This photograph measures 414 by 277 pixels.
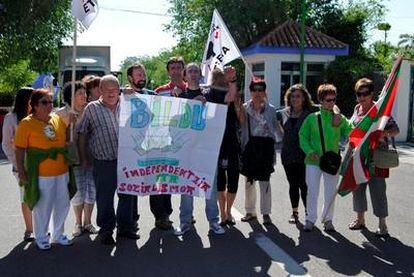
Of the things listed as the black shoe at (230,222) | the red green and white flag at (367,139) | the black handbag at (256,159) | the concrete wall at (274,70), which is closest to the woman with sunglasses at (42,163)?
the black shoe at (230,222)

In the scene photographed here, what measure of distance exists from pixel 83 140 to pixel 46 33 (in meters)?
18.6

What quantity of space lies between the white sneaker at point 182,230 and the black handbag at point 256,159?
1.06 meters

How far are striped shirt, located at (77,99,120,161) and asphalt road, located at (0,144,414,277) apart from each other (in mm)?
1005

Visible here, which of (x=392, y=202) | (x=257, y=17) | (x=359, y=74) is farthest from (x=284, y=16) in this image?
(x=392, y=202)

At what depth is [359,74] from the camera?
82.0 feet

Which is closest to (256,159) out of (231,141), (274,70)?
(231,141)

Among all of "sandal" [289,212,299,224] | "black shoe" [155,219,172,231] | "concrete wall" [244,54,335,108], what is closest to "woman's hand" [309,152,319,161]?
"sandal" [289,212,299,224]

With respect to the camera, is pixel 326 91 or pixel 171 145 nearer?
pixel 171 145

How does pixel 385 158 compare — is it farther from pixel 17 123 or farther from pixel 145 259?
pixel 17 123

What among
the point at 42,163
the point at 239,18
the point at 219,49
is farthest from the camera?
the point at 239,18

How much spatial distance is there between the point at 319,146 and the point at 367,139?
588mm

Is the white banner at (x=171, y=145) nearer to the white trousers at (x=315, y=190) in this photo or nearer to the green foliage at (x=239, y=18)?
the white trousers at (x=315, y=190)

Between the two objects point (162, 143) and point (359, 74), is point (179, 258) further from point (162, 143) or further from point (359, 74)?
point (359, 74)

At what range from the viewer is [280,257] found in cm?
584
